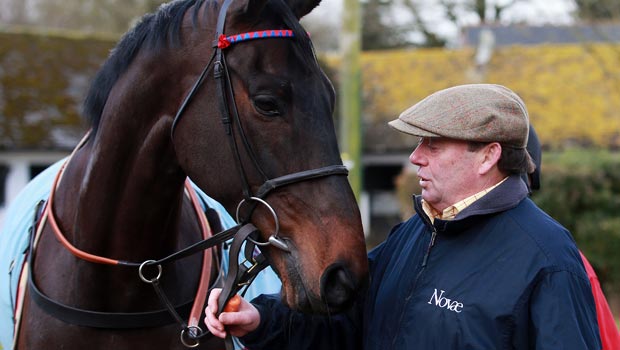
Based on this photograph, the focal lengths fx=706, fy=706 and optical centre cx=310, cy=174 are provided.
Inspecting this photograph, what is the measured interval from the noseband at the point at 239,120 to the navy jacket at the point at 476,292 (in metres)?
0.42

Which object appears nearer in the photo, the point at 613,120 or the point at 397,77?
the point at 613,120

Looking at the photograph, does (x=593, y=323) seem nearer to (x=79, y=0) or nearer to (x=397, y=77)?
(x=397, y=77)

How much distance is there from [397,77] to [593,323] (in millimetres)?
19068

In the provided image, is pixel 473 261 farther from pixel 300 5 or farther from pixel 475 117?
pixel 300 5

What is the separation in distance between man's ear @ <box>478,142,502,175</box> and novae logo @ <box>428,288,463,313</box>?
401mm

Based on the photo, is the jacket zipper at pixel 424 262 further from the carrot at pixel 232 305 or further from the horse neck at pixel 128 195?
the horse neck at pixel 128 195

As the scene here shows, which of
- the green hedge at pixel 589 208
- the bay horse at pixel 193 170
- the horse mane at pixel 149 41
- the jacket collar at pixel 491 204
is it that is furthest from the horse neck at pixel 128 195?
the green hedge at pixel 589 208

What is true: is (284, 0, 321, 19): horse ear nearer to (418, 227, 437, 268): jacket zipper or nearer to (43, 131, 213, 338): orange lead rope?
(418, 227, 437, 268): jacket zipper

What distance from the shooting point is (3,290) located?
3082 millimetres

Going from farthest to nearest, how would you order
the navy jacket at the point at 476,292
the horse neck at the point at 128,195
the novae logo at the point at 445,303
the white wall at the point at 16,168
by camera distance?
the white wall at the point at 16,168, the horse neck at the point at 128,195, the novae logo at the point at 445,303, the navy jacket at the point at 476,292

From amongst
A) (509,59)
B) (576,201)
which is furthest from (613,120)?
(576,201)

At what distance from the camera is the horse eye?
218cm

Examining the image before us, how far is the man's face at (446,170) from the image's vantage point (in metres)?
2.21

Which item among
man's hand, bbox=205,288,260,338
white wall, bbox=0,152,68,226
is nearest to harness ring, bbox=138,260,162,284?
man's hand, bbox=205,288,260,338
